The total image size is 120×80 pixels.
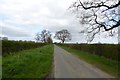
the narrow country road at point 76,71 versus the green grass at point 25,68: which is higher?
the green grass at point 25,68

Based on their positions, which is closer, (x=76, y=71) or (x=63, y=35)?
(x=76, y=71)

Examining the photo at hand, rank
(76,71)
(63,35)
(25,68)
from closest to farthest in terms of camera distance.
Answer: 1. (76,71)
2. (25,68)
3. (63,35)

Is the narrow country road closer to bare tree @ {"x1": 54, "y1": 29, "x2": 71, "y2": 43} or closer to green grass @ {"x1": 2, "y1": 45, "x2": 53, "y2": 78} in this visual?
green grass @ {"x1": 2, "y1": 45, "x2": 53, "y2": 78}

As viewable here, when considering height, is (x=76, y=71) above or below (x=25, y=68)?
below

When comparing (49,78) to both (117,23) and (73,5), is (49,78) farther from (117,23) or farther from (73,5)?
(73,5)

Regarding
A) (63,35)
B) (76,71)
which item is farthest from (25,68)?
(63,35)

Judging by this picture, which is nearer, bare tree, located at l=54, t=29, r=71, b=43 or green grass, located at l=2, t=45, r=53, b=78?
green grass, located at l=2, t=45, r=53, b=78

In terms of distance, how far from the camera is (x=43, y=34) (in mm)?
153875

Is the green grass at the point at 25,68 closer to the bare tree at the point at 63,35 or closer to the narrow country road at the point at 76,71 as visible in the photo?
the narrow country road at the point at 76,71

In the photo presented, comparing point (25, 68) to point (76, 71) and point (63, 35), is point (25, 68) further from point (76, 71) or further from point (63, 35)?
point (63, 35)

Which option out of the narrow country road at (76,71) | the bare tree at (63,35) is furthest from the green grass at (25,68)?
the bare tree at (63,35)

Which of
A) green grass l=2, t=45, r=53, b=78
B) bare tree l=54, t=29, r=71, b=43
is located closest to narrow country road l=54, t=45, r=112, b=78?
green grass l=2, t=45, r=53, b=78

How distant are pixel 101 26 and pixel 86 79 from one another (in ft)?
45.7

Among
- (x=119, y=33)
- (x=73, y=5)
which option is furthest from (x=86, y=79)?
(x=73, y=5)
